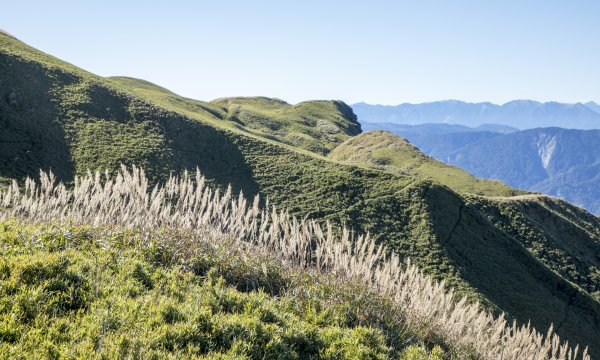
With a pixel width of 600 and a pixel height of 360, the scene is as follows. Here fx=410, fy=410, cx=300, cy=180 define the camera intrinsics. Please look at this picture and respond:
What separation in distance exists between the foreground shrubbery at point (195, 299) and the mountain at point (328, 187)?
22386 millimetres

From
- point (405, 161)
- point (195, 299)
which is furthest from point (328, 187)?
point (405, 161)

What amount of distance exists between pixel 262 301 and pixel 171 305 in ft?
6.89

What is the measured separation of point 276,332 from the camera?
770 cm

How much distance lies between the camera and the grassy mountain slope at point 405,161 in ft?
230

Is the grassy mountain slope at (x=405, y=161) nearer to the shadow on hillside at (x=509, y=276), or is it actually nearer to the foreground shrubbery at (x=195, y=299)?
the shadow on hillside at (x=509, y=276)

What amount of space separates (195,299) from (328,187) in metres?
38.0

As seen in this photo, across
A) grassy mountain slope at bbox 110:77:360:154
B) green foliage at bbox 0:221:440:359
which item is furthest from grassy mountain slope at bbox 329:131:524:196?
green foliage at bbox 0:221:440:359

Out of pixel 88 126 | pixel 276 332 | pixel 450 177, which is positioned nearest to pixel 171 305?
pixel 276 332

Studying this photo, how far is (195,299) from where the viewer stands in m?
8.09

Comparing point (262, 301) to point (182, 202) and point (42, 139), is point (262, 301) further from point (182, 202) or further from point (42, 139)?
point (42, 139)

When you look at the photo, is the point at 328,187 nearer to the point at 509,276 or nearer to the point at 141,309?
the point at 509,276

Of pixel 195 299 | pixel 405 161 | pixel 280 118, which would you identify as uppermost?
pixel 280 118

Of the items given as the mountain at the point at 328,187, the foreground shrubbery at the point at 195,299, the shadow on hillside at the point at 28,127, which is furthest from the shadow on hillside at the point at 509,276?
the shadow on hillside at the point at 28,127

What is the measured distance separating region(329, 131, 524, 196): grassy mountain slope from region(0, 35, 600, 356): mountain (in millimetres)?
10169
